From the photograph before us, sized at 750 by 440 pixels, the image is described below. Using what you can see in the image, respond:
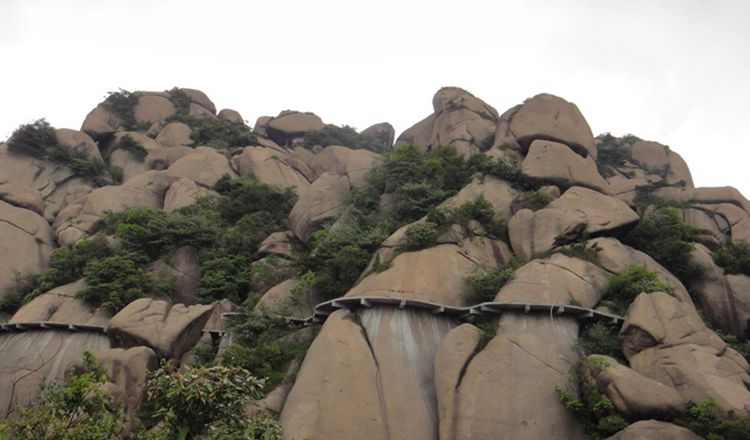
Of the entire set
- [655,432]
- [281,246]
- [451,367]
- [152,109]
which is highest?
[152,109]

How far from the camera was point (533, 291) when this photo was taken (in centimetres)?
2423

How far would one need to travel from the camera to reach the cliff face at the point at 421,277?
20469 millimetres

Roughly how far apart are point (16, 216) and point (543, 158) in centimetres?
2890

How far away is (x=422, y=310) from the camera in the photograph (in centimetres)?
2477

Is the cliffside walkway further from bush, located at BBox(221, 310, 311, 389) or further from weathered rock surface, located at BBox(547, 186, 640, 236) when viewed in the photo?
weathered rock surface, located at BBox(547, 186, 640, 236)

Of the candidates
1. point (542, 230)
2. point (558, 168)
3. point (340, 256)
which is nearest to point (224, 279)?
point (340, 256)

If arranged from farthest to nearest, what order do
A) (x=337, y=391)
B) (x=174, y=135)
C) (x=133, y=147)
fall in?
(x=174, y=135) < (x=133, y=147) < (x=337, y=391)

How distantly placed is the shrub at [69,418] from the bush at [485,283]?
14.7 meters

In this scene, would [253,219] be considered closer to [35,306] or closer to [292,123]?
[35,306]

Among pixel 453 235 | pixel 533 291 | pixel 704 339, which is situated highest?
pixel 453 235

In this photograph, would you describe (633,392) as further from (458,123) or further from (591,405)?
(458,123)

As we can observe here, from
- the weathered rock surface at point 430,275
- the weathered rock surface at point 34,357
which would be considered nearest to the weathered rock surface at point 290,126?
the weathered rock surface at point 430,275

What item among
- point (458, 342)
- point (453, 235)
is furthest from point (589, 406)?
point (453, 235)

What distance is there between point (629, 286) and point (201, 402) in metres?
17.2
